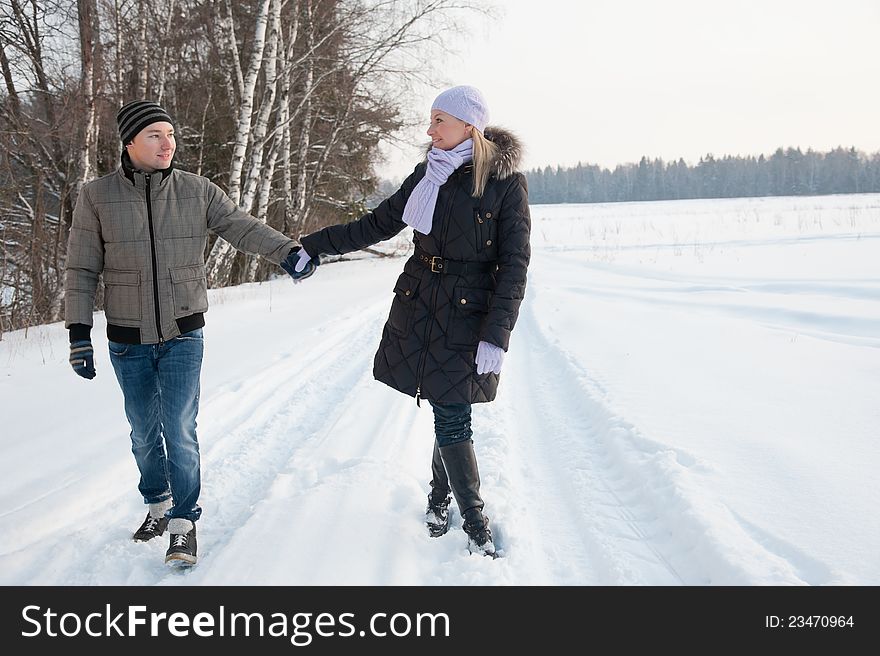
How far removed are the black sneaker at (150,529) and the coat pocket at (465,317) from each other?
1.69 metres

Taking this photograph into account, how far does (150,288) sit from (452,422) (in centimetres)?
150

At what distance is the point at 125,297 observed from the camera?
2.79m

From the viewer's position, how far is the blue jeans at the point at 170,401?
2.85 meters

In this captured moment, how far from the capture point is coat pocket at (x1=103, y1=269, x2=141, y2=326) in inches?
110

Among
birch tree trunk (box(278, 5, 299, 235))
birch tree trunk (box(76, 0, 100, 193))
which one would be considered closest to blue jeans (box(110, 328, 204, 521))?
birch tree trunk (box(76, 0, 100, 193))

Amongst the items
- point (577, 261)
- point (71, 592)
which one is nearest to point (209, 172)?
point (577, 261)

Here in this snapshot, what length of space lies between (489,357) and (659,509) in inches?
49.5

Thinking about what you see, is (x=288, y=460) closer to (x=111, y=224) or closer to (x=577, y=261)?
(x=111, y=224)

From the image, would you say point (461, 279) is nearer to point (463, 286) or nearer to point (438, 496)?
point (463, 286)

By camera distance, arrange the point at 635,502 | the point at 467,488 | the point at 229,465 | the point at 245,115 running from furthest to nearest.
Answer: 1. the point at 245,115
2. the point at 229,465
3. the point at 635,502
4. the point at 467,488

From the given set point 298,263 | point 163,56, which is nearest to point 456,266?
point 298,263

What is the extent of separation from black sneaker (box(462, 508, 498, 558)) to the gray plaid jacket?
1616 millimetres

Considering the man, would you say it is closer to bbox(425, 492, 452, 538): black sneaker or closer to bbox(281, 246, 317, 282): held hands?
bbox(281, 246, 317, 282): held hands

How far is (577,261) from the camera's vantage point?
18.4 meters
